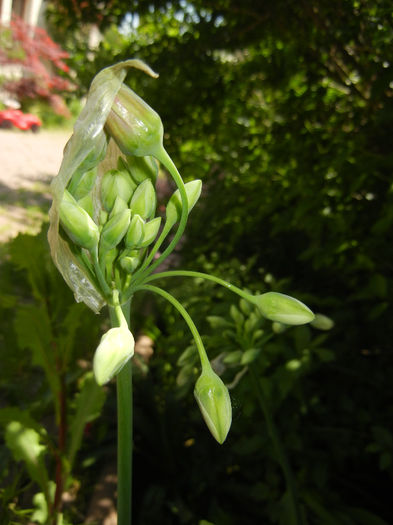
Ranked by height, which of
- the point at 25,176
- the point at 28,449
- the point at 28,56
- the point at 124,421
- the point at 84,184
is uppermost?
the point at 84,184

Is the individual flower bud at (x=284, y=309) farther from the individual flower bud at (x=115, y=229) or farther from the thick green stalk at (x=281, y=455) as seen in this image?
the thick green stalk at (x=281, y=455)

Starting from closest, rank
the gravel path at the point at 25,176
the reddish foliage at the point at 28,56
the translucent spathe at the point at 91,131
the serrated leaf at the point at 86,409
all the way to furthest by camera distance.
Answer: the translucent spathe at the point at 91,131, the serrated leaf at the point at 86,409, the gravel path at the point at 25,176, the reddish foliage at the point at 28,56

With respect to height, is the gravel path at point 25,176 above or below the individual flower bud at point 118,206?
below

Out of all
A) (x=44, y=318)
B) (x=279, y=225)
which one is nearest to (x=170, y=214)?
(x=44, y=318)

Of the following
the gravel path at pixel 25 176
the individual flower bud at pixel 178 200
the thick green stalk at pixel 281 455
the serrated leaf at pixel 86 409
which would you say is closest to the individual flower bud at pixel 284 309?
the individual flower bud at pixel 178 200

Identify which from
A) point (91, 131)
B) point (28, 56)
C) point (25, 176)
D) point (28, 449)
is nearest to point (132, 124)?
point (91, 131)

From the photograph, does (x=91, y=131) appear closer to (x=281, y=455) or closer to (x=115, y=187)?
(x=115, y=187)

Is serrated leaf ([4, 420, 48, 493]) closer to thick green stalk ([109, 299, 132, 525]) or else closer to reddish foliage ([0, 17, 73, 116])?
thick green stalk ([109, 299, 132, 525])

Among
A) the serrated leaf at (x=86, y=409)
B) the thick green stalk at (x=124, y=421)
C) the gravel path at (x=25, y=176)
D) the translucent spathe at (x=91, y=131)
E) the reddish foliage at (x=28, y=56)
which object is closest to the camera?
the translucent spathe at (x=91, y=131)
